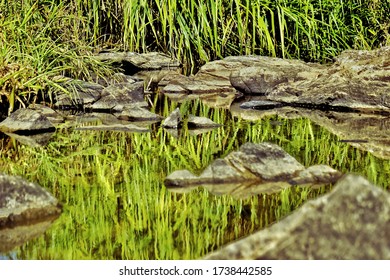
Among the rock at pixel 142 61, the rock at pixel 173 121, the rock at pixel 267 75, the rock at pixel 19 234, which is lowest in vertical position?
the rock at pixel 142 61

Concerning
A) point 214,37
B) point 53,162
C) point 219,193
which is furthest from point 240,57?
point 219,193

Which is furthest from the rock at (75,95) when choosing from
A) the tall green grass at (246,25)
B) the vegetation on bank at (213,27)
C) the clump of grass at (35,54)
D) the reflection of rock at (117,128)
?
the tall green grass at (246,25)

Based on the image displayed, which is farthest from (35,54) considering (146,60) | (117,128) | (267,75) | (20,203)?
(20,203)

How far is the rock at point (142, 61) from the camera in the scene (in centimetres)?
728

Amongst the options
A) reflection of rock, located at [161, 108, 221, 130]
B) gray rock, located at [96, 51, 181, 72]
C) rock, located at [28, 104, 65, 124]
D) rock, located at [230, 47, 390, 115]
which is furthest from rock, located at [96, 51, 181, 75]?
reflection of rock, located at [161, 108, 221, 130]

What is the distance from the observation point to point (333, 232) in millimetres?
1852

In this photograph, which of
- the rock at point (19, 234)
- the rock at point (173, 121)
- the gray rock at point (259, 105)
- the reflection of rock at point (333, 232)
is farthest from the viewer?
the gray rock at point (259, 105)

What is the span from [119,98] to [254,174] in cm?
227

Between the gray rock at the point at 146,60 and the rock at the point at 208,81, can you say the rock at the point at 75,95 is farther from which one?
the gray rock at the point at 146,60

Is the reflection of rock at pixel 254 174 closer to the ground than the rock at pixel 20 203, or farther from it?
closer to the ground

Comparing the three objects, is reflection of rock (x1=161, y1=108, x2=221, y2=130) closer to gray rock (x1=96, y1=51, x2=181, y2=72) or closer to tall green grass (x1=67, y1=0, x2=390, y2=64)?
tall green grass (x1=67, y1=0, x2=390, y2=64)

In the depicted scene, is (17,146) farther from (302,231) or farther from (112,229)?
(302,231)

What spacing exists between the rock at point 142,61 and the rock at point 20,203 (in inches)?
182

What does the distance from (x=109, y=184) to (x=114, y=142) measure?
858 mm
